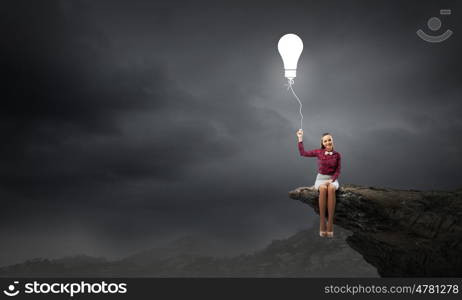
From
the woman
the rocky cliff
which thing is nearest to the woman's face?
the woman

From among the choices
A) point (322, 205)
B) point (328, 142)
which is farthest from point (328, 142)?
point (322, 205)

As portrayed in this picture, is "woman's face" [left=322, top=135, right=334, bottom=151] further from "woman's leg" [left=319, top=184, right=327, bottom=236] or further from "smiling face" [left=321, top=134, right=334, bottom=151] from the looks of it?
"woman's leg" [left=319, top=184, right=327, bottom=236]

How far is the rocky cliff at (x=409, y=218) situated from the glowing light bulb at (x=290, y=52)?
3.45m

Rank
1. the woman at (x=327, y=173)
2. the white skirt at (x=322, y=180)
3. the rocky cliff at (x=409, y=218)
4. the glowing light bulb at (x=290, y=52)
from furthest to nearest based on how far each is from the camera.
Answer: the rocky cliff at (x=409, y=218), the glowing light bulb at (x=290, y=52), the white skirt at (x=322, y=180), the woman at (x=327, y=173)

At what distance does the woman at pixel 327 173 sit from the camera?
11297mm

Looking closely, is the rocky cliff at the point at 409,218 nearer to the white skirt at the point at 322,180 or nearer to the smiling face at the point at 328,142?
the white skirt at the point at 322,180

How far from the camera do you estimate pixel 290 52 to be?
11.7m

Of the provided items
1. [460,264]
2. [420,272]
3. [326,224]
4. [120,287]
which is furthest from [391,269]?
[120,287]

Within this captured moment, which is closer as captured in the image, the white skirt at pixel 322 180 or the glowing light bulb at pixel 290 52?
the white skirt at pixel 322 180

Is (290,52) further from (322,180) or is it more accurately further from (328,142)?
(322,180)

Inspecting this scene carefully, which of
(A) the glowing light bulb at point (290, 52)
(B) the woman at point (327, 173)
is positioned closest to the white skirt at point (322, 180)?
(B) the woman at point (327, 173)

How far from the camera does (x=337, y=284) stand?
11680 millimetres

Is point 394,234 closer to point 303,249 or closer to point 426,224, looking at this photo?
point 426,224

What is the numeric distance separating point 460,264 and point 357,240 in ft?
11.5
